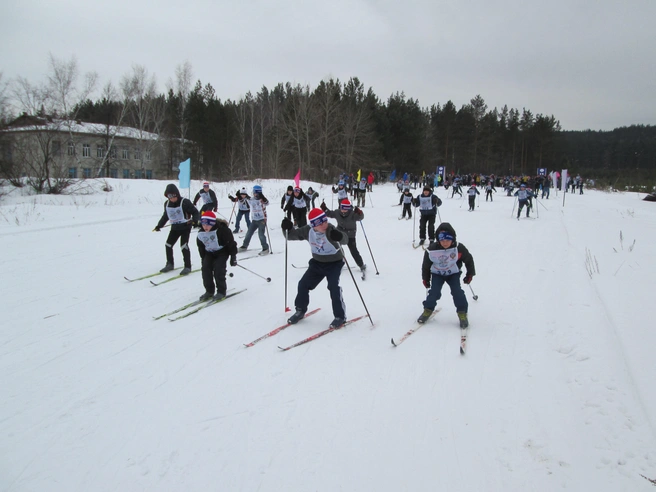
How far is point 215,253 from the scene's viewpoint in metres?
7.33

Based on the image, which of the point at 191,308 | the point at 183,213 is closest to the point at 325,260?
the point at 191,308

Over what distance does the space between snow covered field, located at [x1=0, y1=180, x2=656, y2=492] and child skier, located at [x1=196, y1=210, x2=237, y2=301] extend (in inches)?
16.4

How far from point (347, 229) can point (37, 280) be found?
6.77 metres

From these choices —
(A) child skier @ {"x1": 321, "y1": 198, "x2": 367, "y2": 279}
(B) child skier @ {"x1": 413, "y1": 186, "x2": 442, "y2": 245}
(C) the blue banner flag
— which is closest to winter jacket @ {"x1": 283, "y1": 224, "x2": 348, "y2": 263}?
(A) child skier @ {"x1": 321, "y1": 198, "x2": 367, "y2": 279}

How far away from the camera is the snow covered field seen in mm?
3102

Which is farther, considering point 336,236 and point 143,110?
point 143,110

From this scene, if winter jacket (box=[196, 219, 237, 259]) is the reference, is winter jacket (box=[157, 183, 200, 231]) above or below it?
above

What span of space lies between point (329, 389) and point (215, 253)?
4.00 metres

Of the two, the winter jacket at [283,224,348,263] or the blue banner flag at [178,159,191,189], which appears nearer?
the winter jacket at [283,224,348,263]

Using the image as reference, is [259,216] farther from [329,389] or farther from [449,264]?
[329,389]

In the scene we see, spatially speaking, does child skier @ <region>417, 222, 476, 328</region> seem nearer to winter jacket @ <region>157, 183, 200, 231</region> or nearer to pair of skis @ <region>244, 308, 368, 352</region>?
pair of skis @ <region>244, 308, 368, 352</region>

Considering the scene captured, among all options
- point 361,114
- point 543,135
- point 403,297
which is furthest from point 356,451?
point 543,135

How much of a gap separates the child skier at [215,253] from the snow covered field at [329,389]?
1.37ft

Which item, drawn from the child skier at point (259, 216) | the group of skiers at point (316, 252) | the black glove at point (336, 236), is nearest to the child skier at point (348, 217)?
the group of skiers at point (316, 252)
